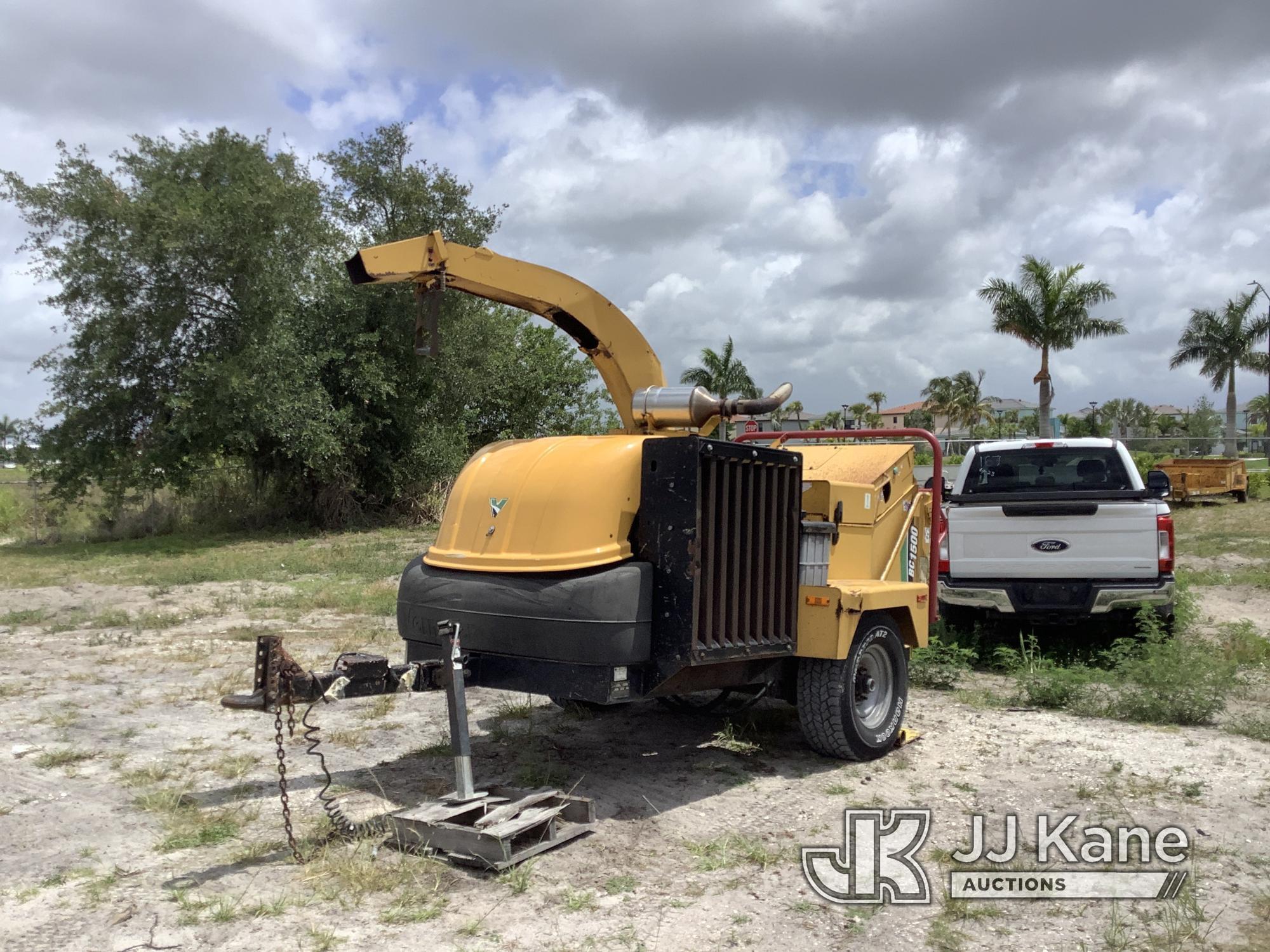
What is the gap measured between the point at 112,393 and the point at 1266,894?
20.8m

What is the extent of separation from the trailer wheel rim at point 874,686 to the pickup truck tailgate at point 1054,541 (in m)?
3.05

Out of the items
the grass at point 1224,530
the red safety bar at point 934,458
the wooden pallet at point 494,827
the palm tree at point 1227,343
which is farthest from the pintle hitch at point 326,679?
the palm tree at point 1227,343

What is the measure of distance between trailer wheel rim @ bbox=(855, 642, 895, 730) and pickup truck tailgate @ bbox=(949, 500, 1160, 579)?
3.05 m

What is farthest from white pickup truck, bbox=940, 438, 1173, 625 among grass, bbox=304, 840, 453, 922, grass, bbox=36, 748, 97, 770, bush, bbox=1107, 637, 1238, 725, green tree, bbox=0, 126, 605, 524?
green tree, bbox=0, 126, 605, 524

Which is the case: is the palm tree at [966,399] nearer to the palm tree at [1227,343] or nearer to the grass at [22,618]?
the palm tree at [1227,343]

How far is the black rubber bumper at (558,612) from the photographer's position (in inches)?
193

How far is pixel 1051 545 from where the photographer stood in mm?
8820

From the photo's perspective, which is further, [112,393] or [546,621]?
[112,393]

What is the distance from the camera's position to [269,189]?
20.2 m

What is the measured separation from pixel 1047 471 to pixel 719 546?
5.91 m

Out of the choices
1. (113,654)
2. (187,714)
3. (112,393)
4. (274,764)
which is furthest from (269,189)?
(274,764)

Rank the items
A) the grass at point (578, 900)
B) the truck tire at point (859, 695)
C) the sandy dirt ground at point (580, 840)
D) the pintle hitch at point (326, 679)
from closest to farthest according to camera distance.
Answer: the sandy dirt ground at point (580, 840) < the grass at point (578, 900) < the pintle hitch at point (326, 679) < the truck tire at point (859, 695)

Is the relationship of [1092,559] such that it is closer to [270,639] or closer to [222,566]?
[270,639]

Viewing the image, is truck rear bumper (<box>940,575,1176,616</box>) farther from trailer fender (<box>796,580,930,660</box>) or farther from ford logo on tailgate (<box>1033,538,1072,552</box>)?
trailer fender (<box>796,580,930,660</box>)
